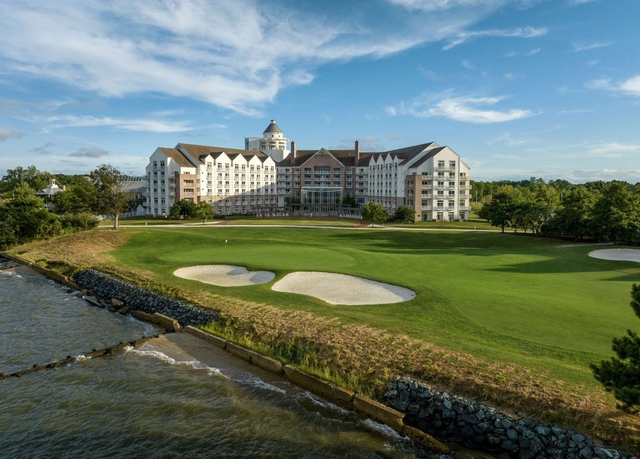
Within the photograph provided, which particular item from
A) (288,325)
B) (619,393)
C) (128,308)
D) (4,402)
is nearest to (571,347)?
(619,393)

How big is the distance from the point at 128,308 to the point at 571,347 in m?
21.4

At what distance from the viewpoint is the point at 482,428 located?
440 inches

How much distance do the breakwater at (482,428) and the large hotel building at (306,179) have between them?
69.7 meters

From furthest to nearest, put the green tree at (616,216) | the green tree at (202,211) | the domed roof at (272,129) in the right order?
the domed roof at (272,129)
the green tree at (202,211)
the green tree at (616,216)

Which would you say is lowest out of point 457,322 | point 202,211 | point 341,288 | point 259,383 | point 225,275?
point 259,383

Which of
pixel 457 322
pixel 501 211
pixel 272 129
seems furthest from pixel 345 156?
pixel 457 322

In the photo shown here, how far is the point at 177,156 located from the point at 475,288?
243 ft

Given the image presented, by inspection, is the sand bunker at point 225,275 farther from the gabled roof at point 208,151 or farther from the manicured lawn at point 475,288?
the gabled roof at point 208,151

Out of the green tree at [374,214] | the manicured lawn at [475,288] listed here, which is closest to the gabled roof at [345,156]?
the green tree at [374,214]

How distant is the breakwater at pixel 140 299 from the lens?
68.2ft

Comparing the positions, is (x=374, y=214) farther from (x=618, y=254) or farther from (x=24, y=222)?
(x=24, y=222)

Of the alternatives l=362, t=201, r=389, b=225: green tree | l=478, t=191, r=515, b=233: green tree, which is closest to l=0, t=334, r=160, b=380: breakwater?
l=478, t=191, r=515, b=233: green tree

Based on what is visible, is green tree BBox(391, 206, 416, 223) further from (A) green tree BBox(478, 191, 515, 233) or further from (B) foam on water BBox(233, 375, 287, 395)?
(B) foam on water BBox(233, 375, 287, 395)

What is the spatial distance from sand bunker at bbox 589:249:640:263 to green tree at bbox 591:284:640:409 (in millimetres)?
30551
